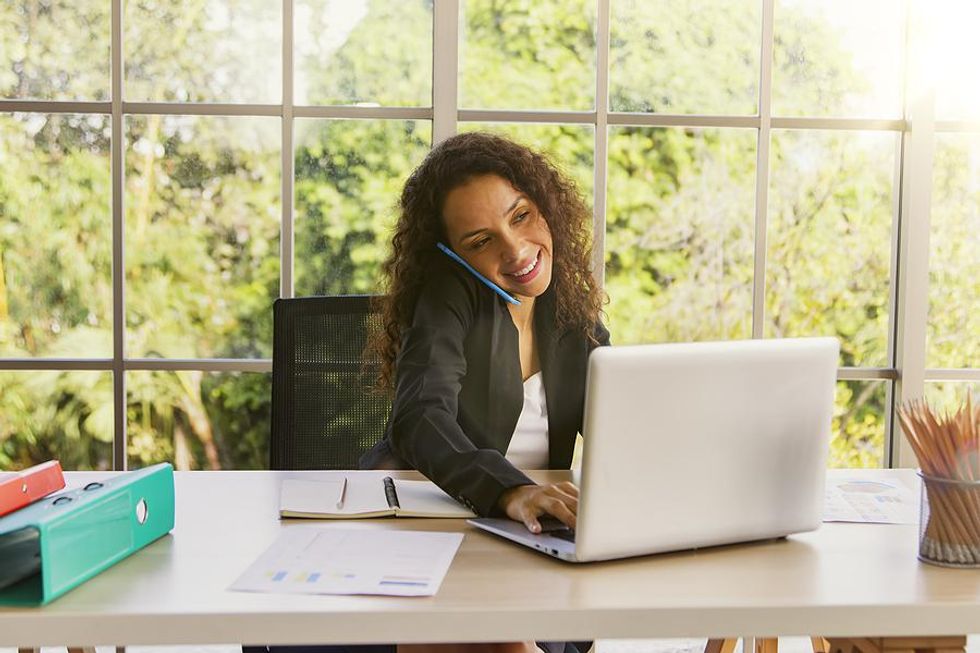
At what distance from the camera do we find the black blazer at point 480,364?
1696 millimetres

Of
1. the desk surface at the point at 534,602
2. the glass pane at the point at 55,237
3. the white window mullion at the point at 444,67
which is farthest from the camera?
the glass pane at the point at 55,237

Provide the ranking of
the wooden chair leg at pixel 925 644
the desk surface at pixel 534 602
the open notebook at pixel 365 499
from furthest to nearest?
the open notebook at pixel 365 499, the wooden chair leg at pixel 925 644, the desk surface at pixel 534 602

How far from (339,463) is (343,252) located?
3.41 feet

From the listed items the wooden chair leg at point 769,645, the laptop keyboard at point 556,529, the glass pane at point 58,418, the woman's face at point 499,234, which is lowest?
the wooden chair leg at point 769,645

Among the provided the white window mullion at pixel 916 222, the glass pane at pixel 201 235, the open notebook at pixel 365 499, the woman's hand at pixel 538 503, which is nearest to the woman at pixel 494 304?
the open notebook at pixel 365 499

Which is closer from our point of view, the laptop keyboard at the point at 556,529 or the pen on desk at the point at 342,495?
the laptop keyboard at the point at 556,529

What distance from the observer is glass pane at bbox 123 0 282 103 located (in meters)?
2.87

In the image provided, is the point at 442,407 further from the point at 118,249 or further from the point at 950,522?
the point at 118,249

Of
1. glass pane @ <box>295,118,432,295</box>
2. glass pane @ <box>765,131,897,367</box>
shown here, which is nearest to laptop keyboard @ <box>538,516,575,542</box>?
glass pane @ <box>295,118,432,295</box>

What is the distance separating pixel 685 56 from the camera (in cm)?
305

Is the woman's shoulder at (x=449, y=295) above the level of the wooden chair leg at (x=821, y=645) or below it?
above

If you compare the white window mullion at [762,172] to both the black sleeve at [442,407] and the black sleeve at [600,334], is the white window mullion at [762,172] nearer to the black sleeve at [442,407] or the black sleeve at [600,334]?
the black sleeve at [600,334]

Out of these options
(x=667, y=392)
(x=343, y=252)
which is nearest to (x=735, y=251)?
(x=343, y=252)

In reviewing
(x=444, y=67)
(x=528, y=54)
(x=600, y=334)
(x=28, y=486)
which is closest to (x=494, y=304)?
(x=600, y=334)
